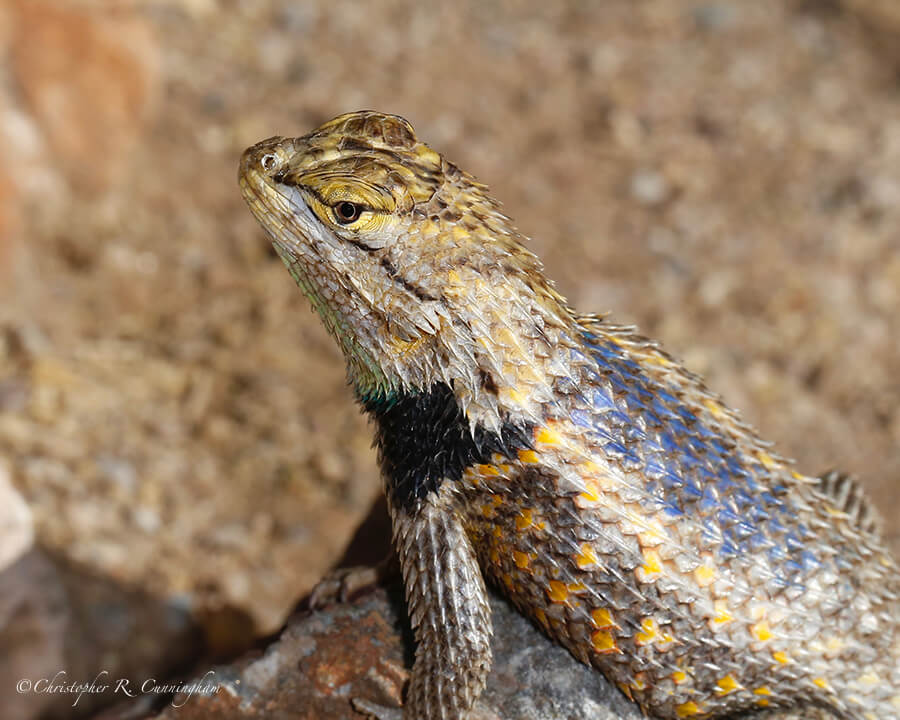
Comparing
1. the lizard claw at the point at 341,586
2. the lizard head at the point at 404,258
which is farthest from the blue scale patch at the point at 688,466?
the lizard claw at the point at 341,586

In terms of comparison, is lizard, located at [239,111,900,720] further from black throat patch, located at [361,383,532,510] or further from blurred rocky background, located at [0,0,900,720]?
blurred rocky background, located at [0,0,900,720]

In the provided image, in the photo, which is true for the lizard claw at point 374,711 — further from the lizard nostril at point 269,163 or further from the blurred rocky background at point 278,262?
the blurred rocky background at point 278,262

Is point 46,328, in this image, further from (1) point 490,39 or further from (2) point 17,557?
(1) point 490,39

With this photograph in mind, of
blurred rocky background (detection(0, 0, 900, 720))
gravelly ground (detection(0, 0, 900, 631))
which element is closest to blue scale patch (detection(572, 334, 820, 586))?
blurred rocky background (detection(0, 0, 900, 720))

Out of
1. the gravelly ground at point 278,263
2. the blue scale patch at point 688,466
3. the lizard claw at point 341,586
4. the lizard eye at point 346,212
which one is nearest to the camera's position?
the lizard eye at point 346,212

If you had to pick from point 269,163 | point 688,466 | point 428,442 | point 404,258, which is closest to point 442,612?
point 428,442

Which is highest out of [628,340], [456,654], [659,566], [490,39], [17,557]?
[490,39]

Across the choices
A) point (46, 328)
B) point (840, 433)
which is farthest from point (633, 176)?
point (46, 328)
